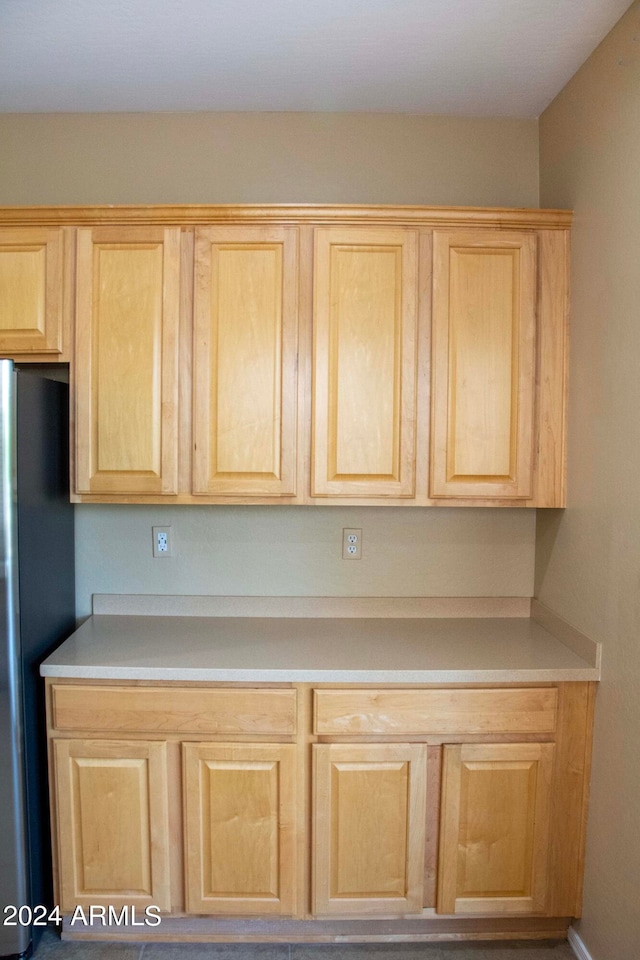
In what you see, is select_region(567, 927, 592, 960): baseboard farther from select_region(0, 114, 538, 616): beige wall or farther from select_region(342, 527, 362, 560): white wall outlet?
select_region(342, 527, 362, 560): white wall outlet

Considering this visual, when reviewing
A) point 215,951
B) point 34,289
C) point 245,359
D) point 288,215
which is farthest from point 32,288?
point 215,951

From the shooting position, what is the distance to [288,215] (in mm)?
1962

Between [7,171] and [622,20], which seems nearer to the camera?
[622,20]

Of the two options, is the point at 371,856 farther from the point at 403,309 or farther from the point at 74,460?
the point at 403,309

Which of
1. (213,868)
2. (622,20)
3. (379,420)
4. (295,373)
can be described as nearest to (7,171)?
(295,373)

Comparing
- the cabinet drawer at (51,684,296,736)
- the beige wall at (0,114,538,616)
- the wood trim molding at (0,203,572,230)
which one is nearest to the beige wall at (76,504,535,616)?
the beige wall at (0,114,538,616)

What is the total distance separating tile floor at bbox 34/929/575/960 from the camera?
1864 mm

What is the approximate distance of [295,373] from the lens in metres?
2.00

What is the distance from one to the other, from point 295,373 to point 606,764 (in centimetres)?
148

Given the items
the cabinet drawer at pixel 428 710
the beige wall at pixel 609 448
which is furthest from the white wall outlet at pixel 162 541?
the beige wall at pixel 609 448

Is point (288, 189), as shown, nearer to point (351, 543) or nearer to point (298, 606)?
point (351, 543)

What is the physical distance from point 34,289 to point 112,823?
170cm

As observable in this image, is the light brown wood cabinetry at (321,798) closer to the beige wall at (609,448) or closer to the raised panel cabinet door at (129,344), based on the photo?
the beige wall at (609,448)

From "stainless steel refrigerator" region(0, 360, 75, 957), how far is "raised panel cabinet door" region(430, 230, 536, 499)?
1.25 meters
